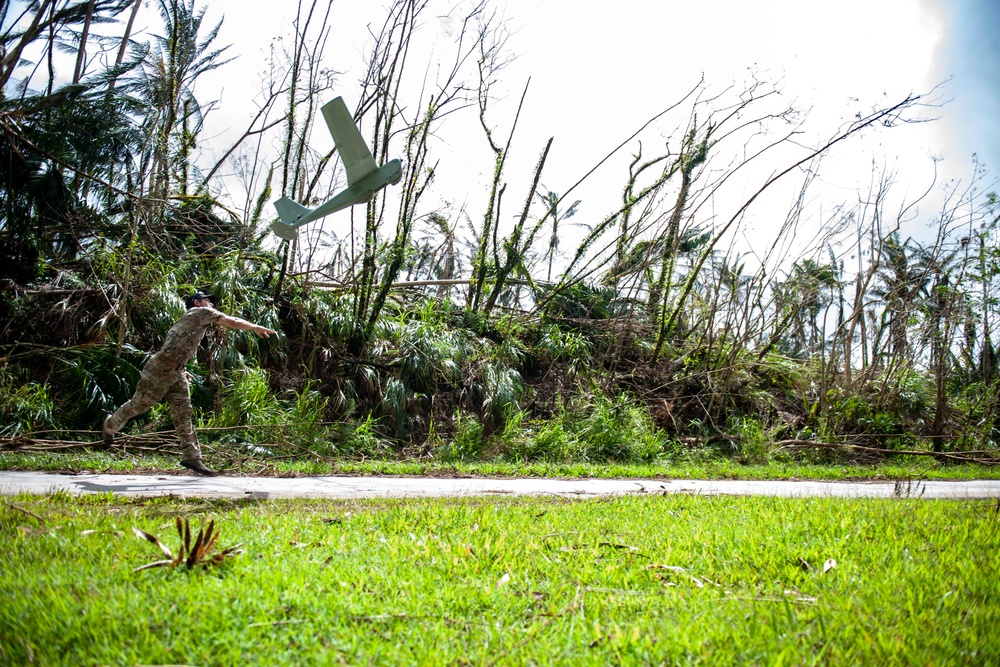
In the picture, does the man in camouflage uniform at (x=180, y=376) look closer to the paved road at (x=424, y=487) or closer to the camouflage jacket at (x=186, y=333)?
the camouflage jacket at (x=186, y=333)

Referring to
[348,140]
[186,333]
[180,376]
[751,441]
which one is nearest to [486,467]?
[180,376]

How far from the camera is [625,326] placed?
1483 centimetres

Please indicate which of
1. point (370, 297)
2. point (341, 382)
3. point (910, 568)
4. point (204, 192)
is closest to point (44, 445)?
point (341, 382)

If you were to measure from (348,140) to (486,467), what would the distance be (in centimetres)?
457

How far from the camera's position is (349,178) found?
26.6 feet

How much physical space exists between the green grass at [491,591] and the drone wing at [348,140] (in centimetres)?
414

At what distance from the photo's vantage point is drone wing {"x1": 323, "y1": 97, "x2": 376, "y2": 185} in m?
7.39

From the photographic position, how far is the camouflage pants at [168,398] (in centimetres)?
778

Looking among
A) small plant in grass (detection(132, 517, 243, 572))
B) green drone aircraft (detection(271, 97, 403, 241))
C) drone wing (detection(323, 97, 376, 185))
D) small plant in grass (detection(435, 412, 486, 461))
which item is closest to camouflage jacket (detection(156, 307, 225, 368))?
green drone aircraft (detection(271, 97, 403, 241))

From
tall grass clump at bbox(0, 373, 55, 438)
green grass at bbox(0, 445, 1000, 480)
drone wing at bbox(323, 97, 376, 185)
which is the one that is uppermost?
drone wing at bbox(323, 97, 376, 185)

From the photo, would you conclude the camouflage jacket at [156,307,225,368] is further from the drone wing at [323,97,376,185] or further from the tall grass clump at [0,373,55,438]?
the tall grass clump at [0,373,55,438]

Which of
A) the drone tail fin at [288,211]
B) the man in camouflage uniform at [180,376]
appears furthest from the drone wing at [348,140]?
the man in camouflage uniform at [180,376]

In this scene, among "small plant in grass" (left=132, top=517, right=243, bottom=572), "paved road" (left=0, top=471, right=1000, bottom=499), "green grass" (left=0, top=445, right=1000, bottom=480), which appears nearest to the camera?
"small plant in grass" (left=132, top=517, right=243, bottom=572)

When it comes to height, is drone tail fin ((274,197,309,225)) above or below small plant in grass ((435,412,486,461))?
above
